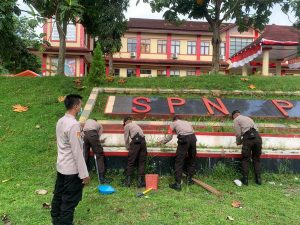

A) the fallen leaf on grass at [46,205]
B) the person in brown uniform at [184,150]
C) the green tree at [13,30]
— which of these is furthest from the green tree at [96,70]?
the fallen leaf on grass at [46,205]

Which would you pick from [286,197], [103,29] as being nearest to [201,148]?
[286,197]

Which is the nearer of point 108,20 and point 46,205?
point 46,205

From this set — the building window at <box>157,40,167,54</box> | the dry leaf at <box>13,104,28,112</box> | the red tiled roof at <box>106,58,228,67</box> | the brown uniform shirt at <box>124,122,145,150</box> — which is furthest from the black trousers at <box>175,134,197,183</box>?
the building window at <box>157,40,167,54</box>

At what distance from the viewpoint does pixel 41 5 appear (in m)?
6.59

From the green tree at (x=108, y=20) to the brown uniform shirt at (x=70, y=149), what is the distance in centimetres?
1212

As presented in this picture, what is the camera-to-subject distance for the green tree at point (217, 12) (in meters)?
17.2

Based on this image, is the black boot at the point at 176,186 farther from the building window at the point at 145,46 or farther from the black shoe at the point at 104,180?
the building window at the point at 145,46

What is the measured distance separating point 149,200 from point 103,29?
11.5 m

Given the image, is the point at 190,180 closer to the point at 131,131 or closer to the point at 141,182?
the point at 141,182

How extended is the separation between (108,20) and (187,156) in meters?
10.6

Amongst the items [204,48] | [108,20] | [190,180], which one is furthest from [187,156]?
[204,48]

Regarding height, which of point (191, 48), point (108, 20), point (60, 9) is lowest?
point (60, 9)

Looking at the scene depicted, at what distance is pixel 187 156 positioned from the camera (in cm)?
761

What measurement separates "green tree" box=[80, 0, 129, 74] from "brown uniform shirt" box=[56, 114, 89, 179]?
1212 centimetres
